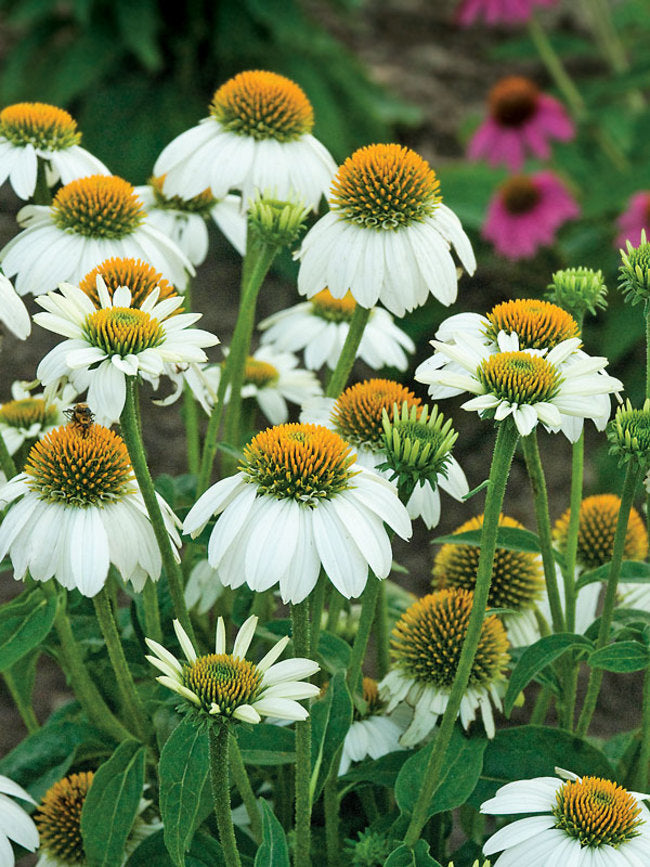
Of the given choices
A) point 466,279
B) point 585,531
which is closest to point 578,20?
point 466,279

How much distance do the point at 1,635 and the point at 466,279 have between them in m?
2.20

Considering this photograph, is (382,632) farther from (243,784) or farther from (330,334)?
(330,334)

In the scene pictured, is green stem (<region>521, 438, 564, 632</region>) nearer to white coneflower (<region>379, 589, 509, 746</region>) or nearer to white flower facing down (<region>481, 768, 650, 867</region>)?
white coneflower (<region>379, 589, 509, 746</region>)

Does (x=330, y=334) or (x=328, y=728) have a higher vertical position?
(x=330, y=334)

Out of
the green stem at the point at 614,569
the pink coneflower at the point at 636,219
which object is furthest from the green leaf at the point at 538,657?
the pink coneflower at the point at 636,219

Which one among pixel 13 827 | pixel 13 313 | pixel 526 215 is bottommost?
pixel 13 827

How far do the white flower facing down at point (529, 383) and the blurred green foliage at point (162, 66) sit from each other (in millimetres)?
2183

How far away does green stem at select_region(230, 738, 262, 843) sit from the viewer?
2.51ft

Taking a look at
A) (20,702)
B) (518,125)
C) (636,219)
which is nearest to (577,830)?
(20,702)

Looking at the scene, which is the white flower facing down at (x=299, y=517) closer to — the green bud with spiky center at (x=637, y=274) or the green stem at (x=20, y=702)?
the green bud with spiky center at (x=637, y=274)

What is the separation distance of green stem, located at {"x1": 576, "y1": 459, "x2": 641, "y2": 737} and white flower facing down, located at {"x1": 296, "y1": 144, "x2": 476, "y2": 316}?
0.66 ft

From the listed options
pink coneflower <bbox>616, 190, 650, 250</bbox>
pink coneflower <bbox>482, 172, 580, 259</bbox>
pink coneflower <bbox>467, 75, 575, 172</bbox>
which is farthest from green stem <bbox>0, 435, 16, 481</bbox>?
pink coneflower <bbox>467, 75, 575, 172</bbox>

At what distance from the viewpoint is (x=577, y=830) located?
2.31ft

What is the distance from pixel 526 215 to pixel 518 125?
275mm
